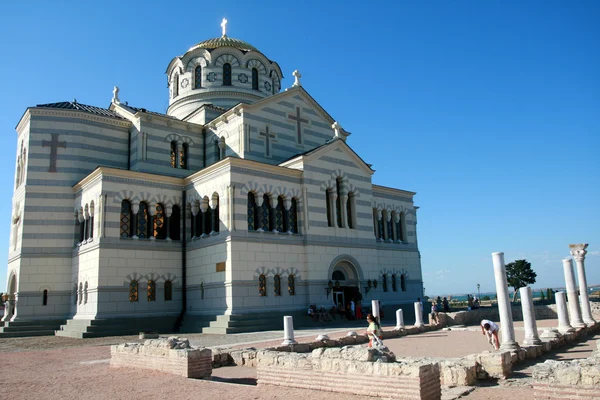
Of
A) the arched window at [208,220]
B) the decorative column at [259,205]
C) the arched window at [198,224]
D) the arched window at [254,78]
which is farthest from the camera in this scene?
the arched window at [254,78]

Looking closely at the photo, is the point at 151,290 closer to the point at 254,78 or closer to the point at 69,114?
the point at 69,114

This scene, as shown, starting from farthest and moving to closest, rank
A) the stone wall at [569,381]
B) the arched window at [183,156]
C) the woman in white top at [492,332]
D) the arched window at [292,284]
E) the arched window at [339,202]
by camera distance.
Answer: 1. the arched window at [183,156]
2. the arched window at [339,202]
3. the arched window at [292,284]
4. the woman in white top at [492,332]
5. the stone wall at [569,381]

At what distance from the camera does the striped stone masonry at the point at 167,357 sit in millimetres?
12219

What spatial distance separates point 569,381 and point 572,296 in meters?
16.2

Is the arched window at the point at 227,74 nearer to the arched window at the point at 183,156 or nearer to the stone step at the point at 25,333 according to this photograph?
the arched window at the point at 183,156

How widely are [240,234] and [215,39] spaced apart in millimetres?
21016

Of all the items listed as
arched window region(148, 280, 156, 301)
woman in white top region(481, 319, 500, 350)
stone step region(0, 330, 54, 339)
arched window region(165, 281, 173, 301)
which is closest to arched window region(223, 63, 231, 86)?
arched window region(165, 281, 173, 301)

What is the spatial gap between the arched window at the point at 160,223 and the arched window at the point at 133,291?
3144mm

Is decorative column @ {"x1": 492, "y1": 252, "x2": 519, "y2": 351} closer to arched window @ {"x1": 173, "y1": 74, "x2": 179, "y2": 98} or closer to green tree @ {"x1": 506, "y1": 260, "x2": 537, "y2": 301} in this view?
arched window @ {"x1": 173, "y1": 74, "x2": 179, "y2": 98}

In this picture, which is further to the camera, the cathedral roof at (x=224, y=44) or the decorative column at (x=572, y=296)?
the cathedral roof at (x=224, y=44)

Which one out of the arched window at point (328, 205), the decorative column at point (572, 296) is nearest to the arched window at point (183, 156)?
the arched window at point (328, 205)

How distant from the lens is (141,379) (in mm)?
11961

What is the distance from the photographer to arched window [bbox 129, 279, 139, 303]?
1062 inches

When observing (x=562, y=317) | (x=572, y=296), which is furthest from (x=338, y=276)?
(x=562, y=317)
